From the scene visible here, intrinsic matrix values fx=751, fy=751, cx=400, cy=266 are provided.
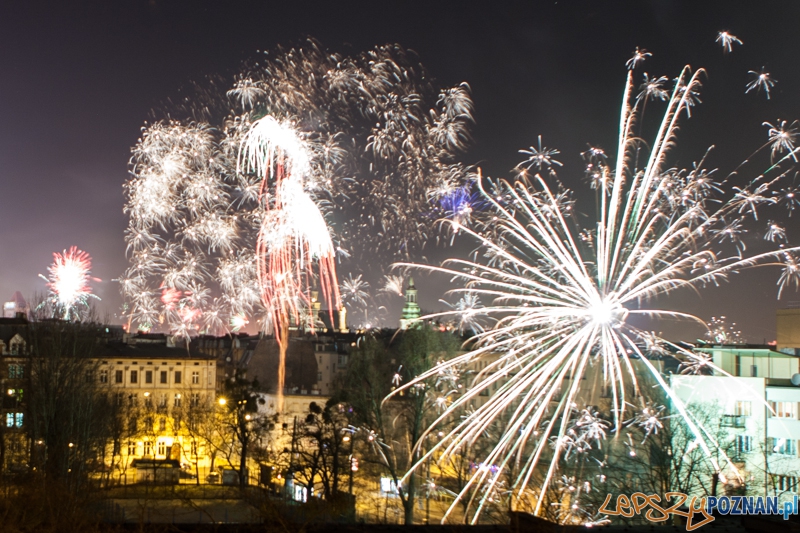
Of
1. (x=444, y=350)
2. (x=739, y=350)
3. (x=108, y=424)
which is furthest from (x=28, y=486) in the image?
(x=739, y=350)

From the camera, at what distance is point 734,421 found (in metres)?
25.7

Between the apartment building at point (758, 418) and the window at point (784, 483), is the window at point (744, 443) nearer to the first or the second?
the apartment building at point (758, 418)

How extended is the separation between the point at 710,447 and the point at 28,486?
20256 mm

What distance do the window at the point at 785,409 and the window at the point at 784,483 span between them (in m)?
2.34

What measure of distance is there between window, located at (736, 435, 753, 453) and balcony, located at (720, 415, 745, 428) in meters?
0.42

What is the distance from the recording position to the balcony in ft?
Result: 83.7

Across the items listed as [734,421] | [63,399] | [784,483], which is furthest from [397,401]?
[784,483]

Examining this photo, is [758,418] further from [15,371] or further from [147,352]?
[147,352]

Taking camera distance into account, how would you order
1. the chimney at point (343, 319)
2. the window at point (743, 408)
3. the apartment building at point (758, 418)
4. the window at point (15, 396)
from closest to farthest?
the apartment building at point (758, 418)
the window at point (743, 408)
the window at point (15, 396)
the chimney at point (343, 319)

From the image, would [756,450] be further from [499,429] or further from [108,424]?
[108,424]

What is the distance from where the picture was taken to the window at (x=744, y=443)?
25.6 m

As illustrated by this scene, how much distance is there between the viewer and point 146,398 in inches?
1832

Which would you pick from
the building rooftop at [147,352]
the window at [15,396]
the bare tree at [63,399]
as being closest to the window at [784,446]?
the bare tree at [63,399]

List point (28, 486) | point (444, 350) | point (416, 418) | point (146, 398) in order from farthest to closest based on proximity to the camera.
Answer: point (146, 398), point (444, 350), point (416, 418), point (28, 486)
